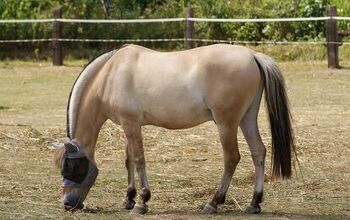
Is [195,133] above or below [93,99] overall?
below

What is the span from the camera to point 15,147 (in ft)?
35.9

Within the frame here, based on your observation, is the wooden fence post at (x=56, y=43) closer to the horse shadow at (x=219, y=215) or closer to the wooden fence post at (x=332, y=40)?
the wooden fence post at (x=332, y=40)

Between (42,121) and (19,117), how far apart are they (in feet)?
2.84

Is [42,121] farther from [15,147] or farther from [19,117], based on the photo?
[15,147]

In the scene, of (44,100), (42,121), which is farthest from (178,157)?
(44,100)

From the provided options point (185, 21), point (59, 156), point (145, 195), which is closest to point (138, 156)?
point (145, 195)

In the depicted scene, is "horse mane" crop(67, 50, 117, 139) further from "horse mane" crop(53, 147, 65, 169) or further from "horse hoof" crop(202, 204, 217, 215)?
"horse hoof" crop(202, 204, 217, 215)

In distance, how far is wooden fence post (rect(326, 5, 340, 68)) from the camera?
2078 cm

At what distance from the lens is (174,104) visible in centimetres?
734

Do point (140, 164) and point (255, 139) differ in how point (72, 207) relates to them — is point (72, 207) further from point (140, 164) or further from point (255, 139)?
point (255, 139)

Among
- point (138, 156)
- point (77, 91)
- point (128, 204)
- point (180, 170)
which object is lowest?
point (180, 170)

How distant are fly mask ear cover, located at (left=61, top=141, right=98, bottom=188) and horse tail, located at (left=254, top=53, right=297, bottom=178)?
1495mm

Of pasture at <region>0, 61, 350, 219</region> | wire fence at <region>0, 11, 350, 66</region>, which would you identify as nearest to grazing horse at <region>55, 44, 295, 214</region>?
pasture at <region>0, 61, 350, 219</region>

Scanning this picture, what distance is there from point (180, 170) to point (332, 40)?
1224cm
